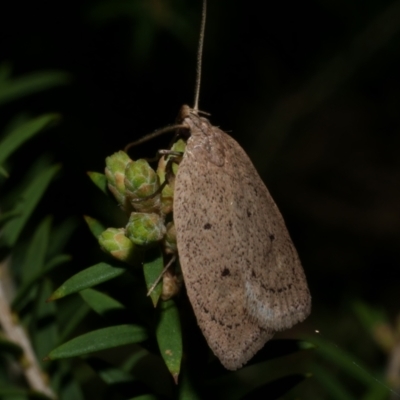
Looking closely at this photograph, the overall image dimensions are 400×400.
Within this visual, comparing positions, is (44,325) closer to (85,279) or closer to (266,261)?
(85,279)

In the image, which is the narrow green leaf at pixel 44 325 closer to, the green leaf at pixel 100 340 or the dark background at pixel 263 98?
the green leaf at pixel 100 340

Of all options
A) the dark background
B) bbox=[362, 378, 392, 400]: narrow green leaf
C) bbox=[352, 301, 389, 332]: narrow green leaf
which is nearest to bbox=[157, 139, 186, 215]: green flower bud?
bbox=[362, 378, 392, 400]: narrow green leaf

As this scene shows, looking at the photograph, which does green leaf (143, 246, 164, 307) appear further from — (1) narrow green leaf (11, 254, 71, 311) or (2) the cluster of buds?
(1) narrow green leaf (11, 254, 71, 311)

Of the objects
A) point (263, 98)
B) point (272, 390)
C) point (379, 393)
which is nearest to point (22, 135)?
point (272, 390)

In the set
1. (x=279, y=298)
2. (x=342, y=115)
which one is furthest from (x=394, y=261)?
(x=279, y=298)

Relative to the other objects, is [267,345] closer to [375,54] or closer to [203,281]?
[203,281]

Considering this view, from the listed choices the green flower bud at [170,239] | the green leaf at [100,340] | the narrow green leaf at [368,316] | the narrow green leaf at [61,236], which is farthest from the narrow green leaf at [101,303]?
the narrow green leaf at [368,316]
